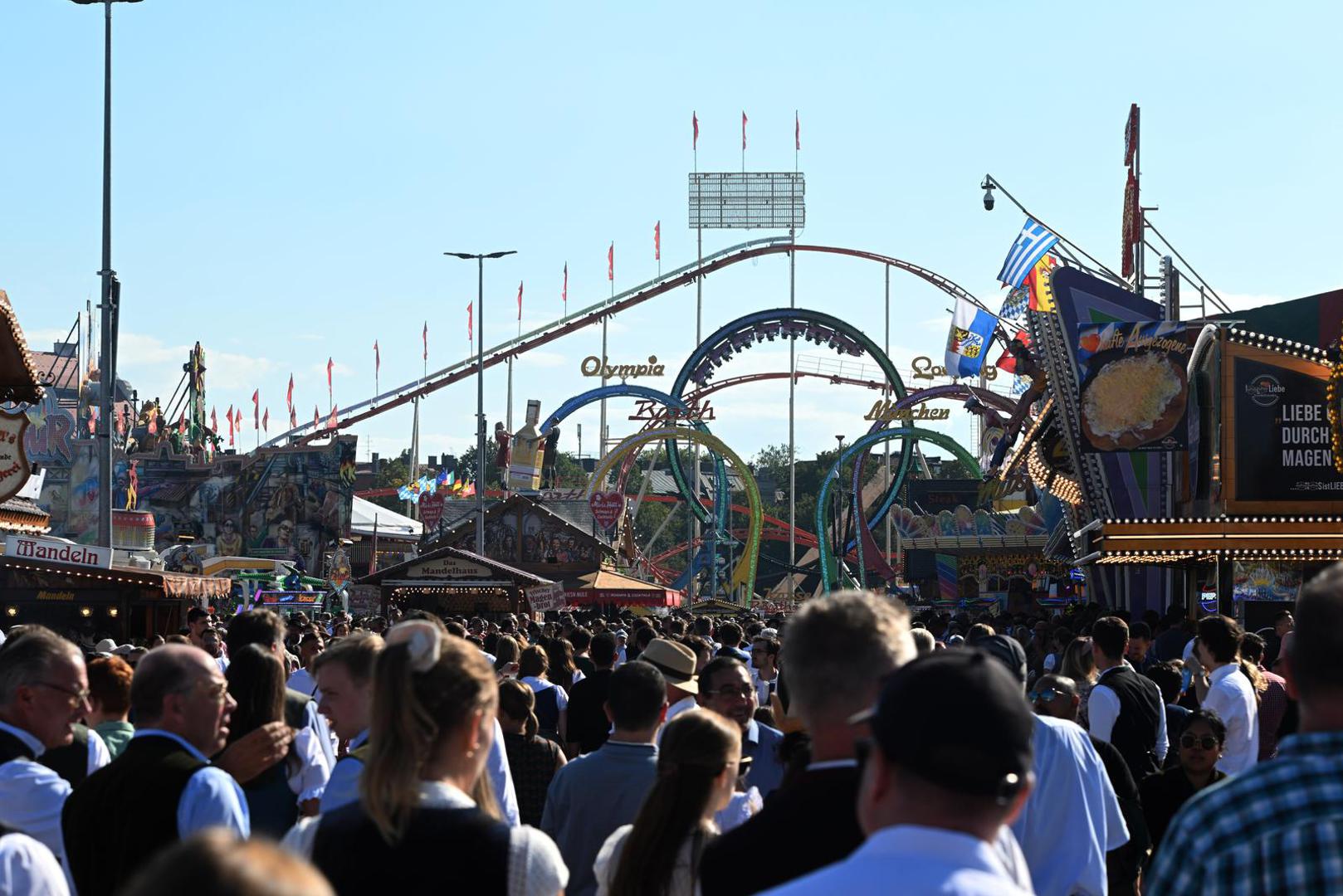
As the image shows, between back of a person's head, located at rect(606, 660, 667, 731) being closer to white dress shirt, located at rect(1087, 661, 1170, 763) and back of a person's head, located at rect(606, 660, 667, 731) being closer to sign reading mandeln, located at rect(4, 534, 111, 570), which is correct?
white dress shirt, located at rect(1087, 661, 1170, 763)

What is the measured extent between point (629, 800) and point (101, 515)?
1895 cm

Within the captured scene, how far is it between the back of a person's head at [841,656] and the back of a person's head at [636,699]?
8.15 ft

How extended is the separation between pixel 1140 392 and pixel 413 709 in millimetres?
21401

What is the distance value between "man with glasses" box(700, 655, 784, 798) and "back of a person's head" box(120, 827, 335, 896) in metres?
5.61

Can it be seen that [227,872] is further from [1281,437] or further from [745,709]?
[1281,437]

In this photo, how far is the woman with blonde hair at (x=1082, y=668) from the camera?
9211mm

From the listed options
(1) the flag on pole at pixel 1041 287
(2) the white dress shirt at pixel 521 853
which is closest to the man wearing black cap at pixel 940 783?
(2) the white dress shirt at pixel 521 853

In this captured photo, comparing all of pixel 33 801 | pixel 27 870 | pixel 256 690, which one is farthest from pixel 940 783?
pixel 256 690

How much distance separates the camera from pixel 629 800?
589 cm

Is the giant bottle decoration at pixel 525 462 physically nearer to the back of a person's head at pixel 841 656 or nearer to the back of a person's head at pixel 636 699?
the back of a person's head at pixel 636 699

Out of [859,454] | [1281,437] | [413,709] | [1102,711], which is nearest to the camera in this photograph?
[413,709]

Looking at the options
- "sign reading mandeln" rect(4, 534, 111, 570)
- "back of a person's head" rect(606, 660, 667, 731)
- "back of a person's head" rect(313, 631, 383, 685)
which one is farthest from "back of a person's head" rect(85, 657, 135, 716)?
"sign reading mandeln" rect(4, 534, 111, 570)

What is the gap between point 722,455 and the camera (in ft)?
200

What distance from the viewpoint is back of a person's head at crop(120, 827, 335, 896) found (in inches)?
69.7
